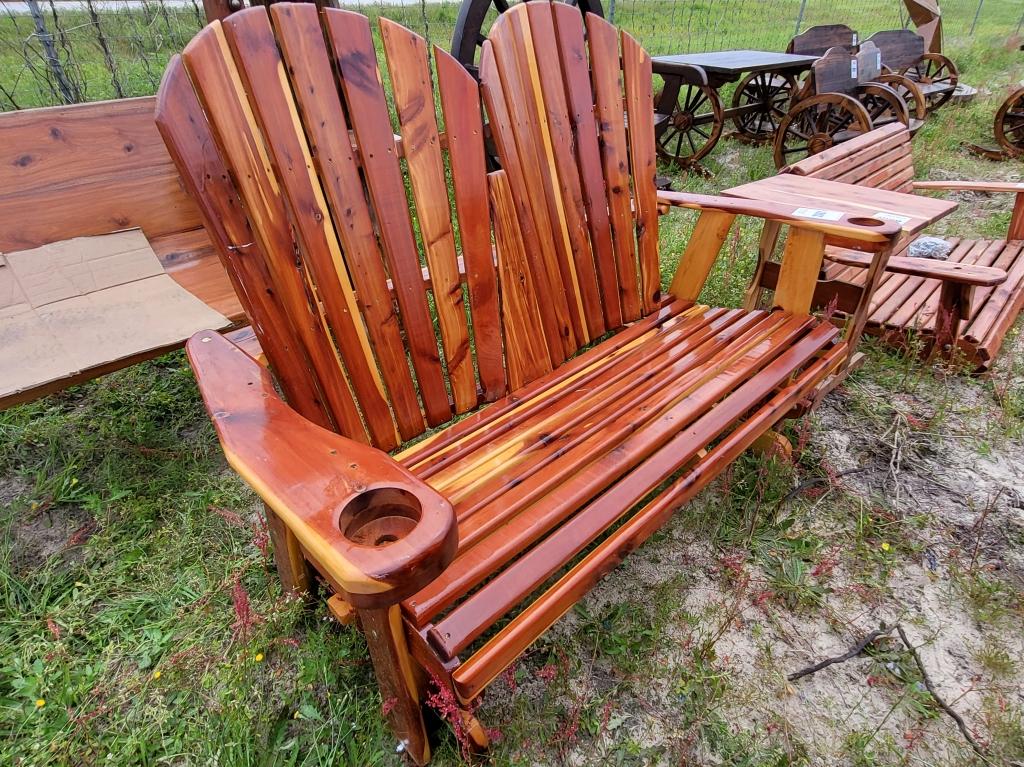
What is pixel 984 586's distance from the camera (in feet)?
5.84

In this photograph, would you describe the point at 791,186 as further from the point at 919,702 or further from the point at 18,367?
the point at 18,367

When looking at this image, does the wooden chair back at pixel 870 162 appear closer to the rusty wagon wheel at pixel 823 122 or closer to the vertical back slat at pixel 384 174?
the rusty wagon wheel at pixel 823 122

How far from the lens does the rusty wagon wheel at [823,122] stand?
496 centimetres

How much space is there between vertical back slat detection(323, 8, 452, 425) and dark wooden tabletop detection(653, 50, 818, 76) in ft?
15.0

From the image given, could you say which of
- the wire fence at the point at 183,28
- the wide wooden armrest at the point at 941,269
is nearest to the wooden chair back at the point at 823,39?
the wire fence at the point at 183,28

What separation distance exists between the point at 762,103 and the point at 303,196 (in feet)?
21.4

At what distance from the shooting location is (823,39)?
6805mm

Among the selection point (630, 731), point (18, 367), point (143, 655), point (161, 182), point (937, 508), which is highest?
point (161, 182)

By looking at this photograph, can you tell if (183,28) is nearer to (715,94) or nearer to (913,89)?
(715,94)

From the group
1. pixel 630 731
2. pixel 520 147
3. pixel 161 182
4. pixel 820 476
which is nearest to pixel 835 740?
pixel 630 731

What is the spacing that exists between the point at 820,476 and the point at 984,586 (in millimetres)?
579

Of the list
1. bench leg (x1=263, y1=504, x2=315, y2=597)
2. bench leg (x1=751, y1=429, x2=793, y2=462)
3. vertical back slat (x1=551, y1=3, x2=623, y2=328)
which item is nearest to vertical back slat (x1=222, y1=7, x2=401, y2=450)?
bench leg (x1=263, y1=504, x2=315, y2=597)

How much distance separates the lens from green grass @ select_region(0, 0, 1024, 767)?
4.62 ft

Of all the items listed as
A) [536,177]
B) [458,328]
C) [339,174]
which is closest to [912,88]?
[536,177]
